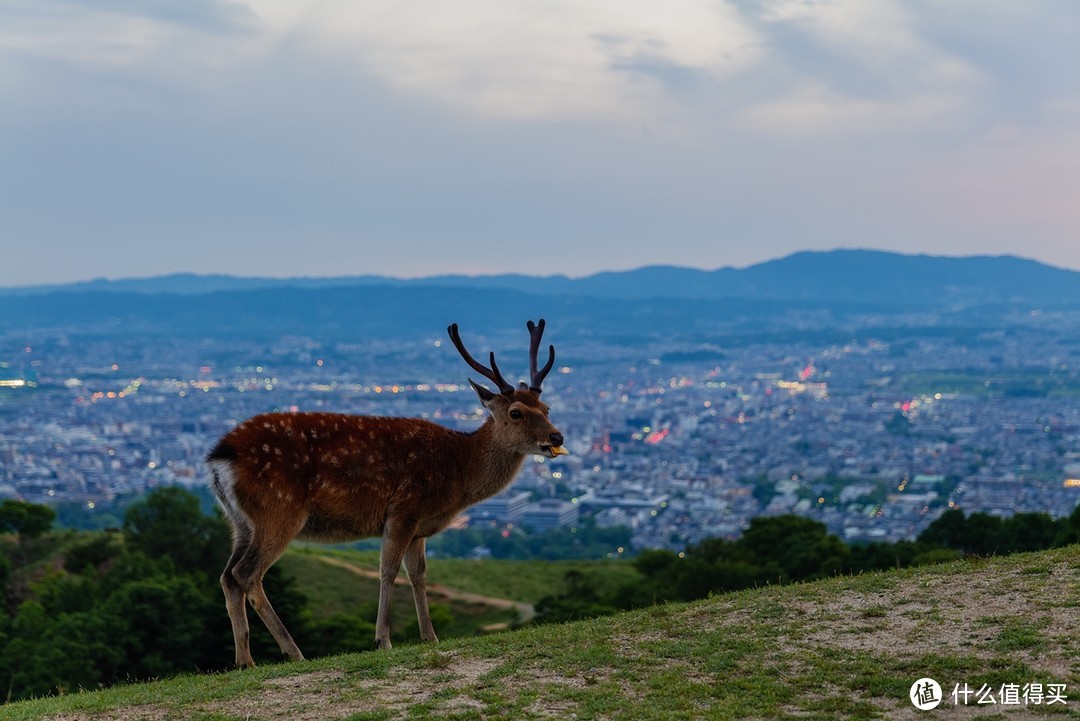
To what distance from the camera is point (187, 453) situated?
432 ft

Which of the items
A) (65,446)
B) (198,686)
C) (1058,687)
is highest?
(1058,687)

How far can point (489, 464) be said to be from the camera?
11.8 meters

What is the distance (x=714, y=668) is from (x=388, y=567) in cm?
374

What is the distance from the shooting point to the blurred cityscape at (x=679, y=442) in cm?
10162

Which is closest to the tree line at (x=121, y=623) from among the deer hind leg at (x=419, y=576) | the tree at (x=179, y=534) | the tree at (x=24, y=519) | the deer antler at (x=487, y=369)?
the tree at (x=179, y=534)

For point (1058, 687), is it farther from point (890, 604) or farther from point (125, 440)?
point (125, 440)

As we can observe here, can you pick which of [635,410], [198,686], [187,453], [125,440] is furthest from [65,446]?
[198,686]

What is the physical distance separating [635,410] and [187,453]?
6894 centimetres

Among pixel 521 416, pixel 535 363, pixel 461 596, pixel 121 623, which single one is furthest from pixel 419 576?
pixel 461 596

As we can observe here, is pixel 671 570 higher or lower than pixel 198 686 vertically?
lower

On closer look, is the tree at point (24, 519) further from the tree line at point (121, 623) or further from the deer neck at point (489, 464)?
the deer neck at point (489, 464)

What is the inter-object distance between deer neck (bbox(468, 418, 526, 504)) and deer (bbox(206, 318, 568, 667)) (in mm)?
10

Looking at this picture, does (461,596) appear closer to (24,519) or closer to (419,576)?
(24,519)

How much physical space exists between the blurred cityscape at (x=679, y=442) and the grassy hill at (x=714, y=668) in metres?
65.1
